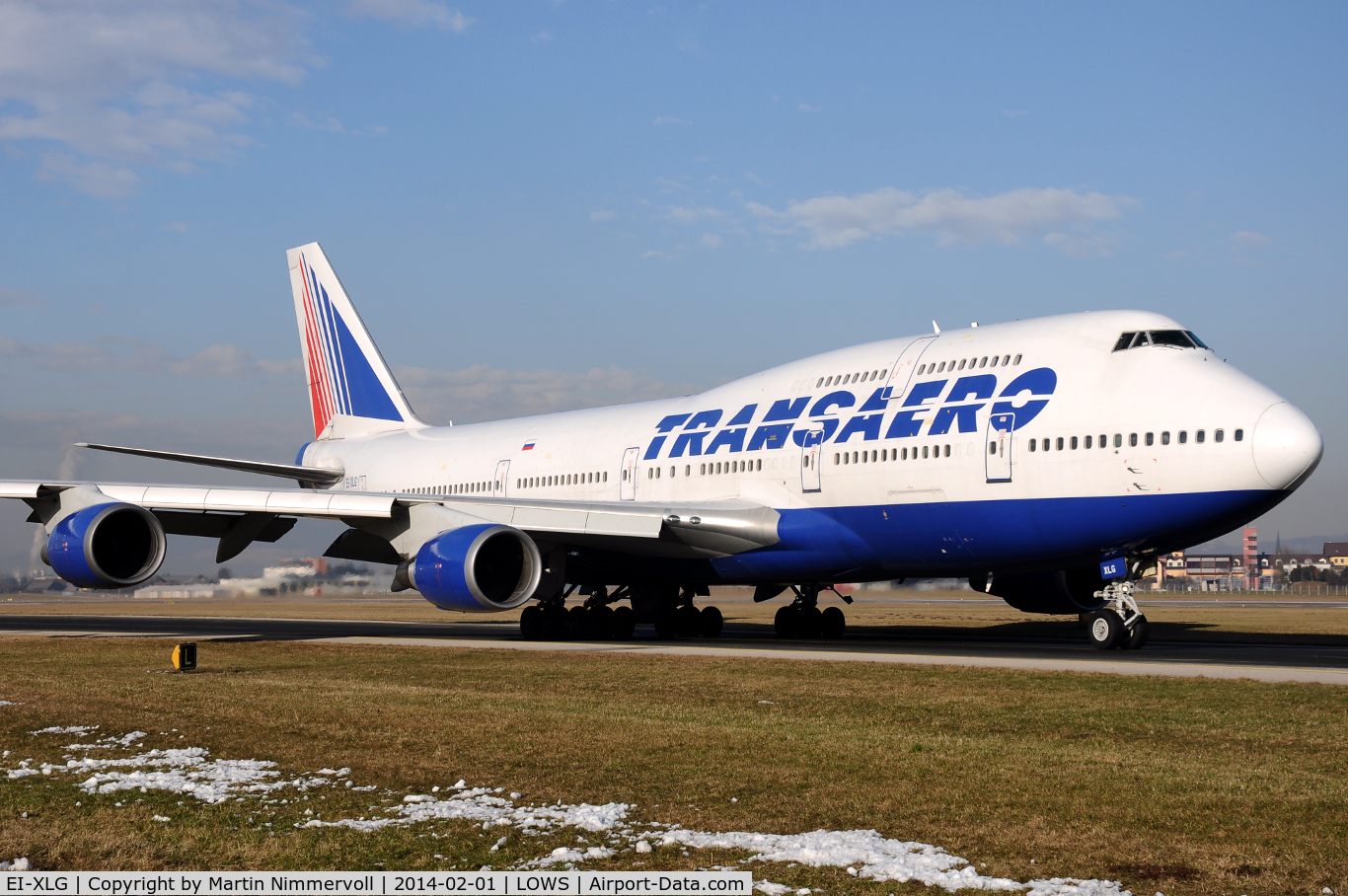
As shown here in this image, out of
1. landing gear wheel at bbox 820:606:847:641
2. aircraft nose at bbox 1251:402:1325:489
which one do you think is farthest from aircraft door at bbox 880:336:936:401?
aircraft nose at bbox 1251:402:1325:489

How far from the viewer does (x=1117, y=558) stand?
1842 cm

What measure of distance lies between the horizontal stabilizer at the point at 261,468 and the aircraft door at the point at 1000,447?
17005 millimetres

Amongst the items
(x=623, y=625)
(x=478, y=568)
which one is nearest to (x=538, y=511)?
(x=478, y=568)

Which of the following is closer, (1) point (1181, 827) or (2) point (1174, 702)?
(1) point (1181, 827)

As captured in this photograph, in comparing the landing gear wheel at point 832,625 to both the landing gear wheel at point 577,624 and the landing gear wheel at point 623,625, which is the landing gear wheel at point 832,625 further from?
the landing gear wheel at point 577,624

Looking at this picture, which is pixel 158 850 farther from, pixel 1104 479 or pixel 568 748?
pixel 1104 479

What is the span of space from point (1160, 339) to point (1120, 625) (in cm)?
438

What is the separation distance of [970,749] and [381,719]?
512cm

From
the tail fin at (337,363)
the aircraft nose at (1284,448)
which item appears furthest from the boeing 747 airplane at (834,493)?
the tail fin at (337,363)

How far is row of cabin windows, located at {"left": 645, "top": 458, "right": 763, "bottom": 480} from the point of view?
896 inches

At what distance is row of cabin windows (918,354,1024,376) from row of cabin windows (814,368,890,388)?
87 centimetres

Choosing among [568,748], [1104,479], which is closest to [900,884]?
[568,748]

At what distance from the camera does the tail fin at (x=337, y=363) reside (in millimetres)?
34500

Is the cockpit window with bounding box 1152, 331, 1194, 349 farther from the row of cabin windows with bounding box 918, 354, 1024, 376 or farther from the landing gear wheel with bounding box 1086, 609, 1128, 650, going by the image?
the landing gear wheel with bounding box 1086, 609, 1128, 650
